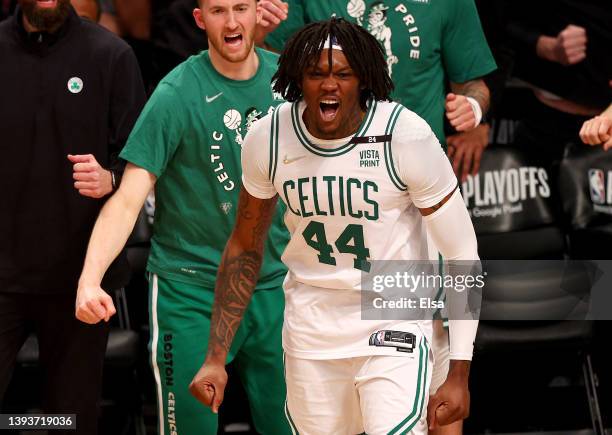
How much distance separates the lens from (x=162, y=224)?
434cm

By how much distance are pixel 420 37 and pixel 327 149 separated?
140 cm

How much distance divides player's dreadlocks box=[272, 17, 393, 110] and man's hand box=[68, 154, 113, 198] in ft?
2.64

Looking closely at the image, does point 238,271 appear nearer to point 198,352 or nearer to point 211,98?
point 198,352

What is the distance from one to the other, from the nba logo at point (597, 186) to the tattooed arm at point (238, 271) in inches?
90.1

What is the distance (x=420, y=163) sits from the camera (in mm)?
3359

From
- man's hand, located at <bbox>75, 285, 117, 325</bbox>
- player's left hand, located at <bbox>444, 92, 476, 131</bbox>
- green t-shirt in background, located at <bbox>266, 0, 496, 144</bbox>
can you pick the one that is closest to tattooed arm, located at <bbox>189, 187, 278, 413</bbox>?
man's hand, located at <bbox>75, 285, 117, 325</bbox>

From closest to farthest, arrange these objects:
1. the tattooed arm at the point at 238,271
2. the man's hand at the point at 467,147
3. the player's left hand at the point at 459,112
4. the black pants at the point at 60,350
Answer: the tattooed arm at the point at 238,271 → the black pants at the point at 60,350 → the player's left hand at the point at 459,112 → the man's hand at the point at 467,147

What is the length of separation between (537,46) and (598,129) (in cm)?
188

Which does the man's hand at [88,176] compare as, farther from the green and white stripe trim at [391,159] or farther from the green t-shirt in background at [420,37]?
the green t-shirt in background at [420,37]

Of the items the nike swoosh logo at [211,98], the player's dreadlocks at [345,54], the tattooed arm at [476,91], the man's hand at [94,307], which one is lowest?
the man's hand at [94,307]

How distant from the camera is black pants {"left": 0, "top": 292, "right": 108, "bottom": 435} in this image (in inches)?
164

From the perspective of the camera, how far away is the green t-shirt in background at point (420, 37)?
15.4ft

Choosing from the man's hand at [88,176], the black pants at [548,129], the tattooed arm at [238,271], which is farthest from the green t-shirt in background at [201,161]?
the black pants at [548,129]

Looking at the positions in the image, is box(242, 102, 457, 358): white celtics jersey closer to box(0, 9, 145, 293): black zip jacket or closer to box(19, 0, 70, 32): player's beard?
box(0, 9, 145, 293): black zip jacket
